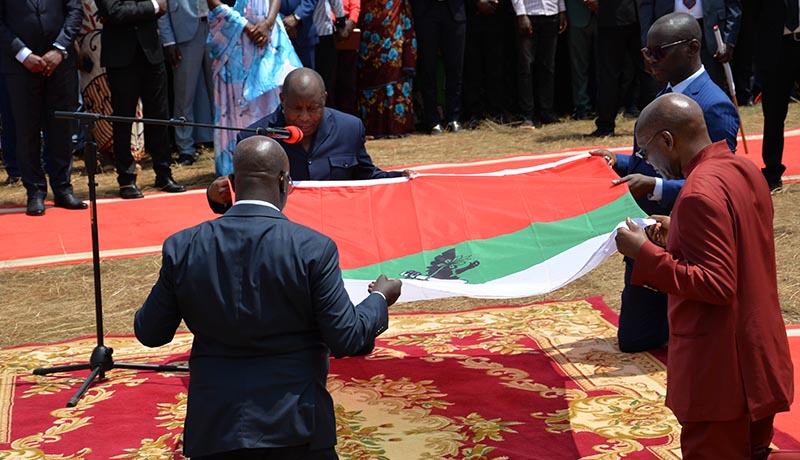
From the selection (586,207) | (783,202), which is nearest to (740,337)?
(586,207)

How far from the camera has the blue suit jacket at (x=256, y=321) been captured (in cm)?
337

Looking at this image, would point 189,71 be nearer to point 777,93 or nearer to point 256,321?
point 777,93

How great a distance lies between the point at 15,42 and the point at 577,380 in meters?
5.87

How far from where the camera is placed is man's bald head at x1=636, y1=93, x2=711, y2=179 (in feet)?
12.6

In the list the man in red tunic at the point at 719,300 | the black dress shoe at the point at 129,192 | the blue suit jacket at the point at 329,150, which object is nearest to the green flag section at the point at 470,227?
the blue suit jacket at the point at 329,150

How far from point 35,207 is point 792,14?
6.73m

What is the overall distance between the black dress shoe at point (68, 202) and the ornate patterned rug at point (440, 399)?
3.33m

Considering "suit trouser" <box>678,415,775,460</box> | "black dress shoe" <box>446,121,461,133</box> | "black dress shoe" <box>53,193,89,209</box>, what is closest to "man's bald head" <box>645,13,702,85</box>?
"suit trouser" <box>678,415,775,460</box>

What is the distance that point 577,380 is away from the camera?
18.2ft

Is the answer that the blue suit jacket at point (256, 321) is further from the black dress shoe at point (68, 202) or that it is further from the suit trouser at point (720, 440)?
the black dress shoe at point (68, 202)

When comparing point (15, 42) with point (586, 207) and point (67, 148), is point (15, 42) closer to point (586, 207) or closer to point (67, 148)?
point (67, 148)

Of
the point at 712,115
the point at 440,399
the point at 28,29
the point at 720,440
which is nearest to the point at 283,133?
the point at 440,399

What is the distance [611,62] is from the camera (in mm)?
11664

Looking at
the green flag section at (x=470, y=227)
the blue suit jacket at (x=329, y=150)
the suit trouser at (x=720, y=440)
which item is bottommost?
the suit trouser at (x=720, y=440)
